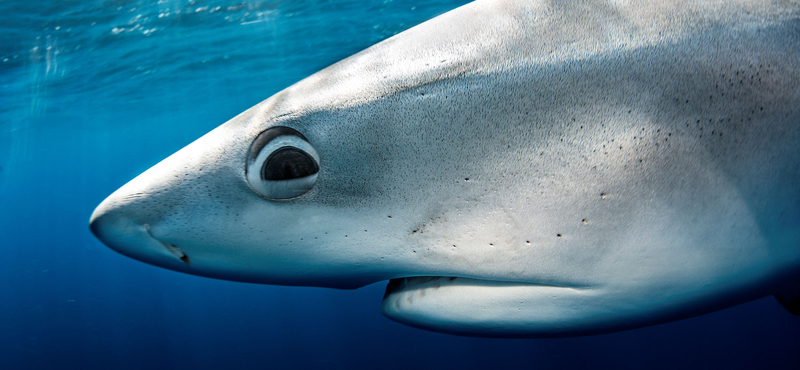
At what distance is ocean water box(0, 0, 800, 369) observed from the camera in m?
12.3

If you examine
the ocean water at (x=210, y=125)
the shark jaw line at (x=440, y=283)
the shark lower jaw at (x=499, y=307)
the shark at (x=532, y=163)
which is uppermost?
the ocean water at (x=210, y=125)

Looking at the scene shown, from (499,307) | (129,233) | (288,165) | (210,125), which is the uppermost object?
(210,125)

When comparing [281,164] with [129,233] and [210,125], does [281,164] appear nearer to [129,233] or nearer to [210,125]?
[129,233]

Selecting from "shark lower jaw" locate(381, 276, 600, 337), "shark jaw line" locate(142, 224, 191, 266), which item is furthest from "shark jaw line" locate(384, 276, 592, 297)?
Result: "shark jaw line" locate(142, 224, 191, 266)

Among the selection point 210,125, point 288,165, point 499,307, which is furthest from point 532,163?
point 210,125

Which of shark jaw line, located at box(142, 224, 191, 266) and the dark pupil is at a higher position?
the dark pupil

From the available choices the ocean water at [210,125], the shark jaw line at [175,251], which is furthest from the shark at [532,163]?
the ocean water at [210,125]

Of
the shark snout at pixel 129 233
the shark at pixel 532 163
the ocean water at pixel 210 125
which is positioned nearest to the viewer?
the shark at pixel 532 163

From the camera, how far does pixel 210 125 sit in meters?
35.2

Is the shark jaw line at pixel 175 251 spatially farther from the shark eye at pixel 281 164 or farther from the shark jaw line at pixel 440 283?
the shark jaw line at pixel 440 283

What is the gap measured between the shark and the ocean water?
39.1 feet

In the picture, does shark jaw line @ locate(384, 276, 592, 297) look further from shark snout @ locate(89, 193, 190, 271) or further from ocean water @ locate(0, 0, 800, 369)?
ocean water @ locate(0, 0, 800, 369)

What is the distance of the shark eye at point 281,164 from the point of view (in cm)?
112

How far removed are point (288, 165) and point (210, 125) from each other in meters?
38.2
